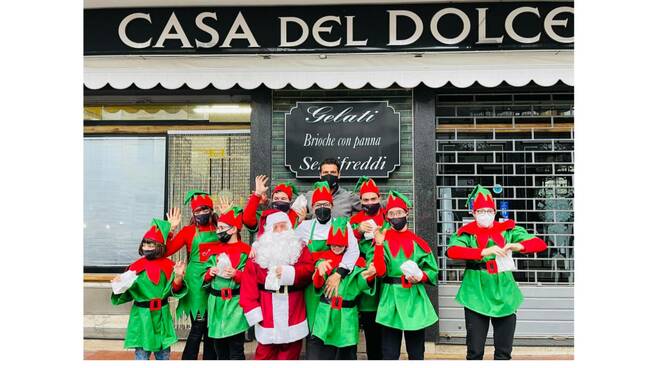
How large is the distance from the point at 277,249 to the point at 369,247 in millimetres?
876

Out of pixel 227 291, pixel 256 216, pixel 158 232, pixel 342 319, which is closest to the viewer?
pixel 342 319

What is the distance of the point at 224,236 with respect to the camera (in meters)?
4.77

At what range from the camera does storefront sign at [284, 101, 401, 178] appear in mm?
6105

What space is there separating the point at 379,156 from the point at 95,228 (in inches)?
143

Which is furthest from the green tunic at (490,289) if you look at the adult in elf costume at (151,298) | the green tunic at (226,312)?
the adult in elf costume at (151,298)

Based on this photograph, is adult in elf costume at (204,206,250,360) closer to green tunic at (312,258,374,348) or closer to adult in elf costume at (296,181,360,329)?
adult in elf costume at (296,181,360,329)

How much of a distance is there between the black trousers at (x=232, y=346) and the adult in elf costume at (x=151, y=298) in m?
0.40

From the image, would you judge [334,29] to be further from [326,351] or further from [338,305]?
[326,351]

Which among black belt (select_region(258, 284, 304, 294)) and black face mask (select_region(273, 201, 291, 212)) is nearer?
black belt (select_region(258, 284, 304, 294))

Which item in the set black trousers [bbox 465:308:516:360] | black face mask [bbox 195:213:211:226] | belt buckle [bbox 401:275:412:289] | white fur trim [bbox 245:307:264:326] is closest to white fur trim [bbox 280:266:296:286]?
white fur trim [bbox 245:307:264:326]

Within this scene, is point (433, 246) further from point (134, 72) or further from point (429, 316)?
point (134, 72)

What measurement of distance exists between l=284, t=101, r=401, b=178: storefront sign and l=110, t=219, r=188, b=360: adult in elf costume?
6.38 feet

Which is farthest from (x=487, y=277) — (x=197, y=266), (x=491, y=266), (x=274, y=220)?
(x=197, y=266)

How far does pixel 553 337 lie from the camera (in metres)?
6.14
